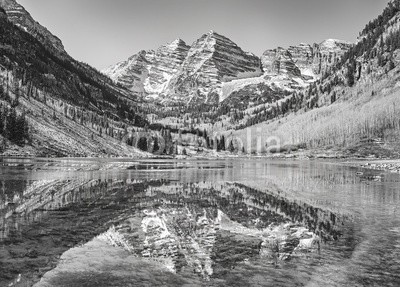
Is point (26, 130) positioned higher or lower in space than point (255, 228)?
higher

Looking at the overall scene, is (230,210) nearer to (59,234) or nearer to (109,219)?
(109,219)

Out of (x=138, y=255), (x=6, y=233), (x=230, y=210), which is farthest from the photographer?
(x=230, y=210)

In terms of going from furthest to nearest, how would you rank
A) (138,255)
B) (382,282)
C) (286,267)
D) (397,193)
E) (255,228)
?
(397,193) < (255,228) < (138,255) < (286,267) < (382,282)

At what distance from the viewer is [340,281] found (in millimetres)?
12109

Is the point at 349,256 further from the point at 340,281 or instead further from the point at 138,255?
the point at 138,255

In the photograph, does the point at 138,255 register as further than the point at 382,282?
Yes

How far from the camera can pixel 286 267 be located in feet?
44.4

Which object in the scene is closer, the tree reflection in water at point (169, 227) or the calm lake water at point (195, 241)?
the calm lake water at point (195, 241)

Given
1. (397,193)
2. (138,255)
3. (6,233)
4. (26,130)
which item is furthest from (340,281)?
(26,130)

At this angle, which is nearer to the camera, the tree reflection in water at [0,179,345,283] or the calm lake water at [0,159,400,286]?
the calm lake water at [0,159,400,286]

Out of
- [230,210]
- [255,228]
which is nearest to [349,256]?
[255,228]

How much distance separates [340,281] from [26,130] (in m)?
157

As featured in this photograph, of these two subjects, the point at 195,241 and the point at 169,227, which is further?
the point at 169,227

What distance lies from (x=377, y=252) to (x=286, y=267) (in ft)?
15.5
